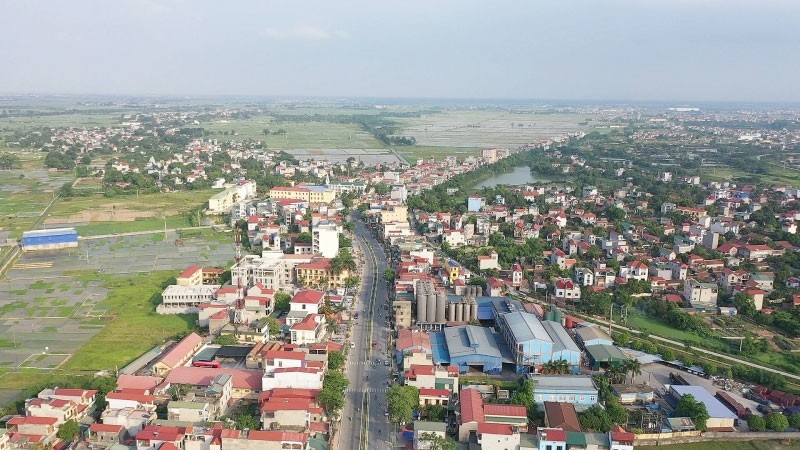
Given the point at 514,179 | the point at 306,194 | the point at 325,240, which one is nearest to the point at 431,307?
the point at 325,240

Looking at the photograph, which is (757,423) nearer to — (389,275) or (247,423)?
(247,423)

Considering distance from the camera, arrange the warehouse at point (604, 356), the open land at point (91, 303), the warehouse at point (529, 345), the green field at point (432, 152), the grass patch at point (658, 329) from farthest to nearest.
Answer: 1. the green field at point (432, 152)
2. the grass patch at point (658, 329)
3. the open land at point (91, 303)
4. the warehouse at point (604, 356)
5. the warehouse at point (529, 345)

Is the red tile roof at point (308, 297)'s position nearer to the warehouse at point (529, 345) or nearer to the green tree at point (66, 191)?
the warehouse at point (529, 345)

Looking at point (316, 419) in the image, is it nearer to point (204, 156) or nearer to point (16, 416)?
point (16, 416)

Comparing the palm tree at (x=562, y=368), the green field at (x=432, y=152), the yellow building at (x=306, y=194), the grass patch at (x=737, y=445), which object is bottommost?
the grass patch at (x=737, y=445)

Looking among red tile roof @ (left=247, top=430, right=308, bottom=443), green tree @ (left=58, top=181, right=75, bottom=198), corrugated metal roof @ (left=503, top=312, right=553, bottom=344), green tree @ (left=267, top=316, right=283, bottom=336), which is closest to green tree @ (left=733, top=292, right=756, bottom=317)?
corrugated metal roof @ (left=503, top=312, right=553, bottom=344)

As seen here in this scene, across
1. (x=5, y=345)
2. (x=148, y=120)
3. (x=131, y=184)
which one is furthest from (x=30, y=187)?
(x=148, y=120)

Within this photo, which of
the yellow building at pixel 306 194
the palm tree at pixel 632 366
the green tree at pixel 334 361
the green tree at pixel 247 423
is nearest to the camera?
the green tree at pixel 247 423

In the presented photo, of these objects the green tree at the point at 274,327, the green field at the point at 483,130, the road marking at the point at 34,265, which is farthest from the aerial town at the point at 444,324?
the green field at the point at 483,130
